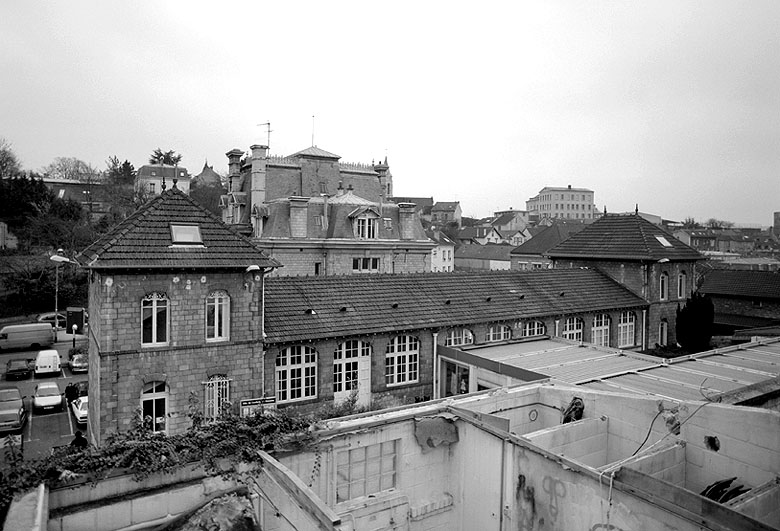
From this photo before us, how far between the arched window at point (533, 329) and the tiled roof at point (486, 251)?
44.5 m

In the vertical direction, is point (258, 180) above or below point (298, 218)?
above

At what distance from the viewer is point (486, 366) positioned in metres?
19.5

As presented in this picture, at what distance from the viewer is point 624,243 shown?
31344 millimetres

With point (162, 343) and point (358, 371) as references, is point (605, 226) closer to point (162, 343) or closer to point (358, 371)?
point (358, 371)

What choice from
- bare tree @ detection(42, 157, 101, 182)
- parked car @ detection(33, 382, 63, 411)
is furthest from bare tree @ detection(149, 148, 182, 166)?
parked car @ detection(33, 382, 63, 411)

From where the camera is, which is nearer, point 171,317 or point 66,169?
point 171,317

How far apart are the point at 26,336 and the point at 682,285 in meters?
40.2

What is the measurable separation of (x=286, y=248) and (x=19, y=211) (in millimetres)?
31268

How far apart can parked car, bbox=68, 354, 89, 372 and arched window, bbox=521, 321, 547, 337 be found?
23429 mm

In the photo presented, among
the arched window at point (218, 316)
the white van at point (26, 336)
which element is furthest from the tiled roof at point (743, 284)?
the white van at point (26, 336)

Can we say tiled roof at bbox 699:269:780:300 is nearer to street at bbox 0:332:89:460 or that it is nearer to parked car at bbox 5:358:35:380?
street at bbox 0:332:89:460

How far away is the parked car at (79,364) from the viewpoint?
3089 centimetres

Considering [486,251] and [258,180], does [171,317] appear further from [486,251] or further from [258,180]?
[486,251]

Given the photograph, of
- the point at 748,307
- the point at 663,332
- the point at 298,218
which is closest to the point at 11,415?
the point at 298,218
